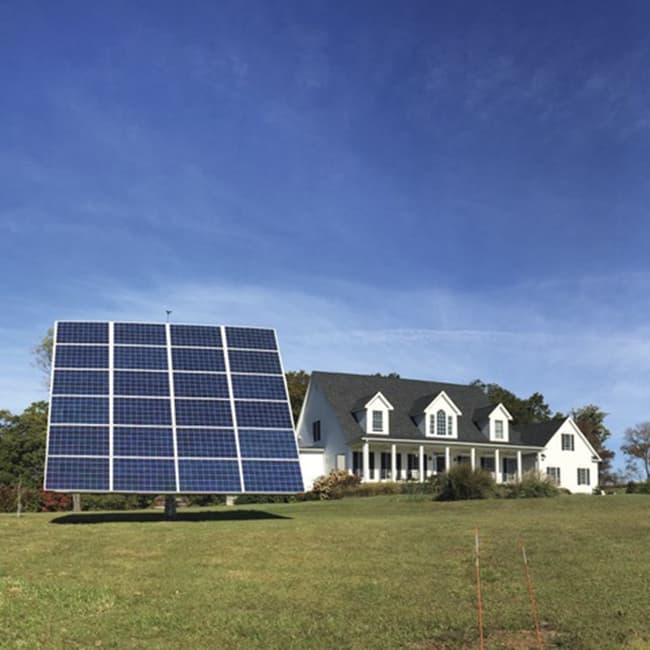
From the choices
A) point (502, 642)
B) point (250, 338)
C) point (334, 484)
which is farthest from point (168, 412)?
point (334, 484)

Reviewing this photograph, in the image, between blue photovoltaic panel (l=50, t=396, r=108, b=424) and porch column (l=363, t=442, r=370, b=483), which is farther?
porch column (l=363, t=442, r=370, b=483)

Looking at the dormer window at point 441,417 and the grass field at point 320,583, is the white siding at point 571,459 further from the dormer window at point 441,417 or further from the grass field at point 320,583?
the grass field at point 320,583

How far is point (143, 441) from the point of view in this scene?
75.2 feet

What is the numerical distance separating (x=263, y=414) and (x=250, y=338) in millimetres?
3468

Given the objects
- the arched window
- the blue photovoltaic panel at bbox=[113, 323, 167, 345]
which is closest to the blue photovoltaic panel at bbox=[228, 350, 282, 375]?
the blue photovoltaic panel at bbox=[113, 323, 167, 345]

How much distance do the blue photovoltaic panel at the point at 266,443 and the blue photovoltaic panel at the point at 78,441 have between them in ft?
13.4

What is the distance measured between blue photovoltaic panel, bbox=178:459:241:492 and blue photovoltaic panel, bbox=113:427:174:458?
0.71 metres

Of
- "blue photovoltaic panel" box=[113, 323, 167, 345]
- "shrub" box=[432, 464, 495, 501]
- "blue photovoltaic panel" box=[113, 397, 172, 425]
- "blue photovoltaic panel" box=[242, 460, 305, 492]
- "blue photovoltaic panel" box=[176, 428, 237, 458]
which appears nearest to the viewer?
"blue photovoltaic panel" box=[242, 460, 305, 492]

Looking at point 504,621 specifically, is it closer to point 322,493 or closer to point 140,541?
point 140,541

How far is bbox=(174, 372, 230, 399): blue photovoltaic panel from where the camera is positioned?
2488cm

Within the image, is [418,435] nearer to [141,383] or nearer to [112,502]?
[112,502]

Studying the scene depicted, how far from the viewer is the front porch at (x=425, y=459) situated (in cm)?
5291

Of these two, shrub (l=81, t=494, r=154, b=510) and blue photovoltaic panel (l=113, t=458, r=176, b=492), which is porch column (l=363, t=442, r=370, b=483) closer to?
shrub (l=81, t=494, r=154, b=510)

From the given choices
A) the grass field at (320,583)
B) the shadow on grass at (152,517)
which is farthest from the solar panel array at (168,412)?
the shadow on grass at (152,517)
